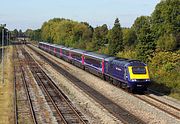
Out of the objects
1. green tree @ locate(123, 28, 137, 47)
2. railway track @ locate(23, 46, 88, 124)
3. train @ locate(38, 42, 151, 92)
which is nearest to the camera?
railway track @ locate(23, 46, 88, 124)

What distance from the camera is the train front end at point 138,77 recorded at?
32.9 m

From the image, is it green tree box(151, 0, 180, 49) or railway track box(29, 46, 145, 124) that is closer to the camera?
railway track box(29, 46, 145, 124)

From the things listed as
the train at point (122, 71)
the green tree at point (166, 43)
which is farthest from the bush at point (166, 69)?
the green tree at point (166, 43)

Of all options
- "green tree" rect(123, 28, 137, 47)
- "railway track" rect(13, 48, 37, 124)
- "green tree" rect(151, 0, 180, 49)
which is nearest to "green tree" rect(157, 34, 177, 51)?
"green tree" rect(151, 0, 180, 49)

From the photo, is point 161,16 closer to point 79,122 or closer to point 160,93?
point 160,93

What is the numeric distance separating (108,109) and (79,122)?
4381mm

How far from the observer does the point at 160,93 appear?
1364 inches

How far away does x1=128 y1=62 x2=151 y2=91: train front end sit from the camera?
3294cm

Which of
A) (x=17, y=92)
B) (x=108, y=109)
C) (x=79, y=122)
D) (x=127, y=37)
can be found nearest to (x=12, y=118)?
(x=79, y=122)

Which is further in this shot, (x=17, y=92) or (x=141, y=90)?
(x=17, y=92)

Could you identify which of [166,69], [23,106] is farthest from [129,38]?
[23,106]

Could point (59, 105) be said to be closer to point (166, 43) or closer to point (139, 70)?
point (139, 70)

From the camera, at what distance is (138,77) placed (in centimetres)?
3316

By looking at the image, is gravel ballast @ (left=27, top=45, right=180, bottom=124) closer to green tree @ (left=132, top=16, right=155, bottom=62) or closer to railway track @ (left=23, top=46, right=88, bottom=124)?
railway track @ (left=23, top=46, right=88, bottom=124)
